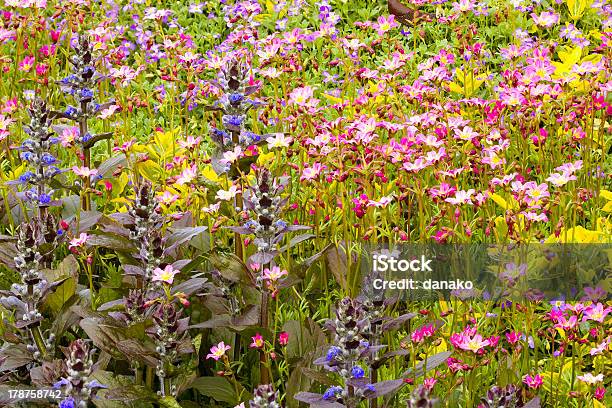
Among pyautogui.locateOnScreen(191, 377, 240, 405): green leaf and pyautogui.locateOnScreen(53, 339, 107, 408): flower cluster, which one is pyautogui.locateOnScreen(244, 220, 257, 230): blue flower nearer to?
pyautogui.locateOnScreen(191, 377, 240, 405): green leaf

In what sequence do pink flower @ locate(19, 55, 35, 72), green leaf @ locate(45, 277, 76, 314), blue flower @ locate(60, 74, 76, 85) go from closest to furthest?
green leaf @ locate(45, 277, 76, 314) → blue flower @ locate(60, 74, 76, 85) → pink flower @ locate(19, 55, 35, 72)

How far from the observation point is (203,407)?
303 cm

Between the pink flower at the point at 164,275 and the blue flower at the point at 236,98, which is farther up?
the blue flower at the point at 236,98

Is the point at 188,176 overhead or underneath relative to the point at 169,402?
overhead

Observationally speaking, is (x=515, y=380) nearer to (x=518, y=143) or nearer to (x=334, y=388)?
(x=334, y=388)

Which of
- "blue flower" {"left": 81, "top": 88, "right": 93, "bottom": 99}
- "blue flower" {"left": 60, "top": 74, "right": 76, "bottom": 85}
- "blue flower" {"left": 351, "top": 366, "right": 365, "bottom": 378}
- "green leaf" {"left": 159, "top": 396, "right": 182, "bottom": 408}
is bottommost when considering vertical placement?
"green leaf" {"left": 159, "top": 396, "right": 182, "bottom": 408}

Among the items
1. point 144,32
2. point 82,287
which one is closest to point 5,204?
point 82,287

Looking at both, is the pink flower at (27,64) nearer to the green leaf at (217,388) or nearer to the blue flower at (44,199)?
the blue flower at (44,199)

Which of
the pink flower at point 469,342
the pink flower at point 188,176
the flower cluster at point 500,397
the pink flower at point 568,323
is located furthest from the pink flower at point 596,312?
the pink flower at point 188,176

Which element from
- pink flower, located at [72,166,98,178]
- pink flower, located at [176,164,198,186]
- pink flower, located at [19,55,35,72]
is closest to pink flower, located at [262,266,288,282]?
pink flower, located at [176,164,198,186]

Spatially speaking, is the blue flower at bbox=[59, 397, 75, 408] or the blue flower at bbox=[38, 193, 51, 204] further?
the blue flower at bbox=[38, 193, 51, 204]

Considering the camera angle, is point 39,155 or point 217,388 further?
point 39,155


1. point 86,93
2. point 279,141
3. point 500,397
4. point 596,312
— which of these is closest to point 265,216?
point 279,141

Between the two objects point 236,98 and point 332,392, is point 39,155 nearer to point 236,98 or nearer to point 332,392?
point 236,98
